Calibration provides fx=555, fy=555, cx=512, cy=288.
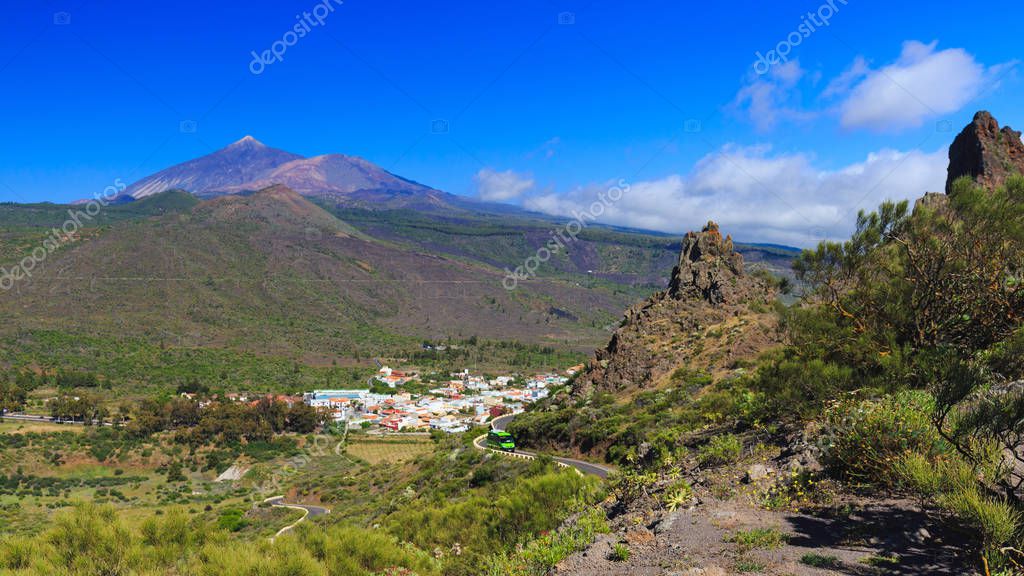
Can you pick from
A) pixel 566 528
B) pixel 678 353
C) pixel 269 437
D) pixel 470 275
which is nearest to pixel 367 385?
pixel 269 437

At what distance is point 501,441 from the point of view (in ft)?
77.3

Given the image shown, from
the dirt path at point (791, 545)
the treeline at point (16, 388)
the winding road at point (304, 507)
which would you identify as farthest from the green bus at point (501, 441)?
the treeline at point (16, 388)

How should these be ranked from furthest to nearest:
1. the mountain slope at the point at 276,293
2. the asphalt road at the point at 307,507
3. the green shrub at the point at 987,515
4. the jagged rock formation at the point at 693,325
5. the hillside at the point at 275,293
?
1. the mountain slope at the point at 276,293
2. the hillside at the point at 275,293
3. the jagged rock formation at the point at 693,325
4. the asphalt road at the point at 307,507
5. the green shrub at the point at 987,515

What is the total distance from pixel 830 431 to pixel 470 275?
160 metres

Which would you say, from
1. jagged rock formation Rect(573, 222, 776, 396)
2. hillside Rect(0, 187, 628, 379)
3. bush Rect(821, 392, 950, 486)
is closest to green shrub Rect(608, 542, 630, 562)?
bush Rect(821, 392, 950, 486)

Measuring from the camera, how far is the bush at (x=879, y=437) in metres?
6.01

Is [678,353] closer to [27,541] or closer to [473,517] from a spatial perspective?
[473,517]

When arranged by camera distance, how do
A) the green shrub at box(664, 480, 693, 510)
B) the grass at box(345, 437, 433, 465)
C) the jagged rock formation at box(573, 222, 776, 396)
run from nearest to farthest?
the green shrub at box(664, 480, 693, 510) < the jagged rock formation at box(573, 222, 776, 396) < the grass at box(345, 437, 433, 465)

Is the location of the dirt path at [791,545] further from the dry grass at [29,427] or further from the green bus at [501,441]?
the dry grass at [29,427]

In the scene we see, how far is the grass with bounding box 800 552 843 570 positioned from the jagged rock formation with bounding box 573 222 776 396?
61.1 feet

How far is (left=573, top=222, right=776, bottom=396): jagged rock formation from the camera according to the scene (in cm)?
2497

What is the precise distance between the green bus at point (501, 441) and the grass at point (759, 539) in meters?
17.1

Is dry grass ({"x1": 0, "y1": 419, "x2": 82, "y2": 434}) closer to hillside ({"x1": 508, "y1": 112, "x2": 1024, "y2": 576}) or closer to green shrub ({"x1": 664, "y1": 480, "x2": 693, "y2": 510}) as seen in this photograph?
hillside ({"x1": 508, "y1": 112, "x2": 1024, "y2": 576})

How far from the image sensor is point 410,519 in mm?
12297
